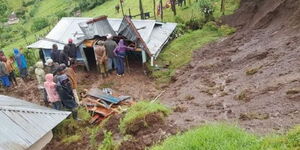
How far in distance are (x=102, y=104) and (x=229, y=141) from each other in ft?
17.8

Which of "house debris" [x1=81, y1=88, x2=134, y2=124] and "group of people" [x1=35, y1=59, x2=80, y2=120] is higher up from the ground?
"group of people" [x1=35, y1=59, x2=80, y2=120]

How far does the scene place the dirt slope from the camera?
26.1 feet

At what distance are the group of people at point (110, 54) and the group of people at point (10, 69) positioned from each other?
288 cm

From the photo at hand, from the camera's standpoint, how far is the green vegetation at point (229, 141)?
5721 mm

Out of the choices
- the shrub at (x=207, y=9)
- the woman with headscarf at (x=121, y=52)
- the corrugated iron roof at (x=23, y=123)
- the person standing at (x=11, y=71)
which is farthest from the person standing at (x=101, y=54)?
the shrub at (x=207, y=9)

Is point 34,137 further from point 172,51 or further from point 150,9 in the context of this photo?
point 150,9

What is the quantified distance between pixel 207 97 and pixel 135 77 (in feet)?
12.5

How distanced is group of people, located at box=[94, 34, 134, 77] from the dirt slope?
209cm

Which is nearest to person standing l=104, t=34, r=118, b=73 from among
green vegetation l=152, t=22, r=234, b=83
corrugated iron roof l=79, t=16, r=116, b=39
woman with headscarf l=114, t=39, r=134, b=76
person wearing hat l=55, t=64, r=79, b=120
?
woman with headscarf l=114, t=39, r=134, b=76

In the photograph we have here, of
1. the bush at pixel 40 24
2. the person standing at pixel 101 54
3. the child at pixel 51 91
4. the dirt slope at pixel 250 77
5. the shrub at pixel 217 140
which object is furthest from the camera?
the bush at pixel 40 24

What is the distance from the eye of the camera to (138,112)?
8.84 m

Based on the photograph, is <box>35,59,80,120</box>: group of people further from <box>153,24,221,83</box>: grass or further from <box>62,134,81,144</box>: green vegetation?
<box>153,24,221,83</box>: grass

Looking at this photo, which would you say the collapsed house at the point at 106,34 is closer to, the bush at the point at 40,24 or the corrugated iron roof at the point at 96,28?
the corrugated iron roof at the point at 96,28

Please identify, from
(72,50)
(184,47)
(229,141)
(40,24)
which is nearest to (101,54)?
(72,50)
